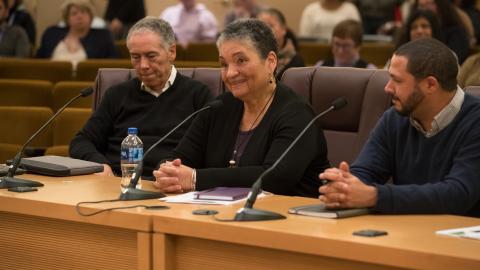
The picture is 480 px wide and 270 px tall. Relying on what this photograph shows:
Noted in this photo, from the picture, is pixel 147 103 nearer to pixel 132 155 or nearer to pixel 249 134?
pixel 132 155

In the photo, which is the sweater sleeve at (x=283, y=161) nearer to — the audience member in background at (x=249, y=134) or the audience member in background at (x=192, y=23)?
the audience member in background at (x=249, y=134)

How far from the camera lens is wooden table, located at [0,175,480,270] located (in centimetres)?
261

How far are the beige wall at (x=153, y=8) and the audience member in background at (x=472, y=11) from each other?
284 centimetres

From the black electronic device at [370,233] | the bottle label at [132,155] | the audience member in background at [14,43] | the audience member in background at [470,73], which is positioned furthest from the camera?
the audience member in background at [14,43]

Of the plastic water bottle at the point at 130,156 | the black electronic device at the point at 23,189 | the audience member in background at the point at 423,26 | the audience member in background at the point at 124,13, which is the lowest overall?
the black electronic device at the point at 23,189

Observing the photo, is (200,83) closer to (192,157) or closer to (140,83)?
(140,83)

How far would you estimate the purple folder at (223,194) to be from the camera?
131 inches

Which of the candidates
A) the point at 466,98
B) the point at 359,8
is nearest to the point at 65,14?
the point at 359,8

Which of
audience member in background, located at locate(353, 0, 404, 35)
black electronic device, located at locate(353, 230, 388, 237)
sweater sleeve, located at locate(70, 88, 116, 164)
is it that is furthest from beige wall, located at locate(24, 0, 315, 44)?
black electronic device, located at locate(353, 230, 388, 237)

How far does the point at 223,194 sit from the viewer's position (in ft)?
11.1

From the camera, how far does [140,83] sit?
4.80m

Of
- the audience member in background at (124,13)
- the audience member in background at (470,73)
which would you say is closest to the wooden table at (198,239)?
the audience member in background at (470,73)

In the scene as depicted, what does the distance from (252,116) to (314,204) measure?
32.5 inches

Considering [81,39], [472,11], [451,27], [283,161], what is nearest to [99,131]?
[283,161]
